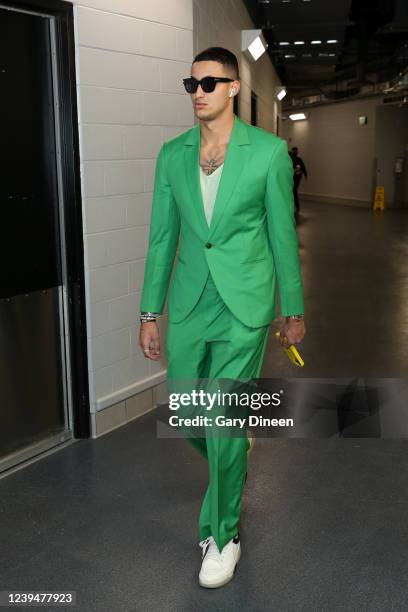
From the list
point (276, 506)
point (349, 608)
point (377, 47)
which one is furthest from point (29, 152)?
point (377, 47)

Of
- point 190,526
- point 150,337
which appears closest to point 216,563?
point 190,526

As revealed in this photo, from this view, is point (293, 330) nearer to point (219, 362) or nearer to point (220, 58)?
point (219, 362)

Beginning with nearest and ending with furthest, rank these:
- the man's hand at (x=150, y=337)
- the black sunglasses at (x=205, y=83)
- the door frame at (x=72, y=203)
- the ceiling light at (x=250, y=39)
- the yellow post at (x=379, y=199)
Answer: the black sunglasses at (x=205, y=83) → the man's hand at (x=150, y=337) → the door frame at (x=72, y=203) → the ceiling light at (x=250, y=39) → the yellow post at (x=379, y=199)

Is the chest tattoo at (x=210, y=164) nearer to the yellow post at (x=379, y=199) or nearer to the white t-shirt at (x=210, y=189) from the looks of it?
the white t-shirt at (x=210, y=189)

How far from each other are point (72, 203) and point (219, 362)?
146 cm

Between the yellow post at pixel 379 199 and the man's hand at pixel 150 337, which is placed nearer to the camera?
the man's hand at pixel 150 337

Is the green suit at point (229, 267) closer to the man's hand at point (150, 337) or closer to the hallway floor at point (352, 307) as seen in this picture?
the man's hand at point (150, 337)

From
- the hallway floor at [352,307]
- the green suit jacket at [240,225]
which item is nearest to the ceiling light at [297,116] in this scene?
the hallway floor at [352,307]

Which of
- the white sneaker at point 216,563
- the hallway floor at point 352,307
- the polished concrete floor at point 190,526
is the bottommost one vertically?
the hallway floor at point 352,307

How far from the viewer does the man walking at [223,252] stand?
2.45 meters

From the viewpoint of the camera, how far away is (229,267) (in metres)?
2.48

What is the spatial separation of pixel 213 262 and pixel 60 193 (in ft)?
4.59

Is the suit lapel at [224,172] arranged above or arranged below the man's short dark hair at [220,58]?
below

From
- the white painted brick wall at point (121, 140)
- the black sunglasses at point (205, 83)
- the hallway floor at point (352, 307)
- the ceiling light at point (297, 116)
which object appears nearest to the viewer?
the black sunglasses at point (205, 83)
